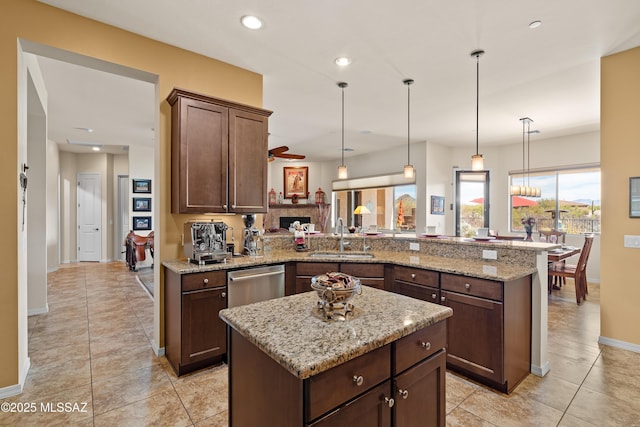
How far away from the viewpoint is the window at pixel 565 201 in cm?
611

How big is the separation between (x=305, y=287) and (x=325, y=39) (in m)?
2.39

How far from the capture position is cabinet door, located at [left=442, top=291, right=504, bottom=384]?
2272mm

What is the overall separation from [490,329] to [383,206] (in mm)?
5878

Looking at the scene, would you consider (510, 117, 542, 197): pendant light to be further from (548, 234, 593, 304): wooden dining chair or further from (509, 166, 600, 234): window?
(548, 234, 593, 304): wooden dining chair

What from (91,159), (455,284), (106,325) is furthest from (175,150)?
(91,159)

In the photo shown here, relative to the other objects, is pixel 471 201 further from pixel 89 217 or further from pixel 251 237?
pixel 89 217

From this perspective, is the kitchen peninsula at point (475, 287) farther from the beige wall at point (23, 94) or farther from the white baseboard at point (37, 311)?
the white baseboard at point (37, 311)

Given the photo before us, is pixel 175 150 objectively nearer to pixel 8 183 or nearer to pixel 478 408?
pixel 8 183

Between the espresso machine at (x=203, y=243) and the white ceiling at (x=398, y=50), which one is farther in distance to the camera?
the espresso machine at (x=203, y=243)

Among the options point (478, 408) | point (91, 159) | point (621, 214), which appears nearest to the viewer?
point (478, 408)

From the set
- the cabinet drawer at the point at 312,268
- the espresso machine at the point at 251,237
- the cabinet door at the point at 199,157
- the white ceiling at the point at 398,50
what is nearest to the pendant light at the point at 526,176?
the white ceiling at the point at 398,50

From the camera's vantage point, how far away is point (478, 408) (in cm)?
214

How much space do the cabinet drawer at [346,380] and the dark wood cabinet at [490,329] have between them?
147cm

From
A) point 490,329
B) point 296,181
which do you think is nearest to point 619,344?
point 490,329
